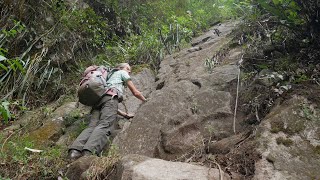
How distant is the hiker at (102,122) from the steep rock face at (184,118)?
1.00 feet

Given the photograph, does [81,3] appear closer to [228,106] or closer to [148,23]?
[148,23]

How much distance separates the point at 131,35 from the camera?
34.4ft

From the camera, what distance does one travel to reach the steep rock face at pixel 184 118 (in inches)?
180

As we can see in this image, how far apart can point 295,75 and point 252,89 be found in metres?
0.70

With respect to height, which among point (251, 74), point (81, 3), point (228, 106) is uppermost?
point (81, 3)

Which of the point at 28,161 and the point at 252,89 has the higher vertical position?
the point at 252,89

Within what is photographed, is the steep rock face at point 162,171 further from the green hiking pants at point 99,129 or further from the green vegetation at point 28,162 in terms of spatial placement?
the green vegetation at point 28,162

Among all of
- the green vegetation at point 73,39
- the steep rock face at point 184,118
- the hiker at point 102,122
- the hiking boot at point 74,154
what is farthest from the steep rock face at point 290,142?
the green vegetation at point 73,39

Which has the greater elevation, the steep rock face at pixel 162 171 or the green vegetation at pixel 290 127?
the green vegetation at pixel 290 127

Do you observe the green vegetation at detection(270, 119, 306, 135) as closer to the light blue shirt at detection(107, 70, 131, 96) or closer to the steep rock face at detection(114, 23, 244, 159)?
the steep rock face at detection(114, 23, 244, 159)

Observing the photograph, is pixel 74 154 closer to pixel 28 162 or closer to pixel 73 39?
pixel 28 162

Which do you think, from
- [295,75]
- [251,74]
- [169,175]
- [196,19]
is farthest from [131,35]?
[169,175]

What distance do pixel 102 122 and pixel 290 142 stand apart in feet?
10.0

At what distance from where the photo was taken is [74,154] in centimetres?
498
